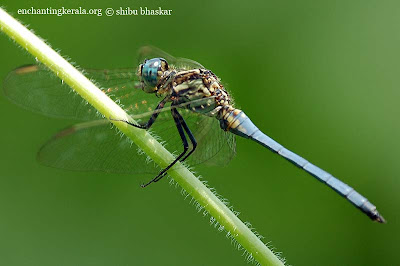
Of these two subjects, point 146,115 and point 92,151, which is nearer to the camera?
point 146,115

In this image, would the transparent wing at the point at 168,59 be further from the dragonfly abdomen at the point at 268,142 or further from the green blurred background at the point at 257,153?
the green blurred background at the point at 257,153

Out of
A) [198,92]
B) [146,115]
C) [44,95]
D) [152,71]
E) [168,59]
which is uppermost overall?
[168,59]

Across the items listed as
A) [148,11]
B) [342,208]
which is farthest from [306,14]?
[342,208]

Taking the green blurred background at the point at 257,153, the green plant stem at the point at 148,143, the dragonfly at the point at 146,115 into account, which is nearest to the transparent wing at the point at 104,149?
the dragonfly at the point at 146,115

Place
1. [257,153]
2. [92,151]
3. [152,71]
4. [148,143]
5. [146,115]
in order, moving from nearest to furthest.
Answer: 1. [148,143]
2. [146,115]
3. [92,151]
4. [152,71]
5. [257,153]

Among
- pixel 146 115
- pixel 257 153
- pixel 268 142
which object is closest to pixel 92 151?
pixel 146 115

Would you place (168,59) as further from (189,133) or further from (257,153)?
(257,153)
